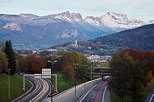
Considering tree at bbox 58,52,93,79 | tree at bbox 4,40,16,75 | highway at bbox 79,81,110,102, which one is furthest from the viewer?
tree at bbox 58,52,93,79

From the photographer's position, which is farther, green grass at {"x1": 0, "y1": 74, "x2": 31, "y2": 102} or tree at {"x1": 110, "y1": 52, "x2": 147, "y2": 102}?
green grass at {"x1": 0, "y1": 74, "x2": 31, "y2": 102}

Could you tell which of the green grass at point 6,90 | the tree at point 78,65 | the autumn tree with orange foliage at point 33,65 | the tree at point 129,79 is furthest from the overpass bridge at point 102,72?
the tree at point 129,79

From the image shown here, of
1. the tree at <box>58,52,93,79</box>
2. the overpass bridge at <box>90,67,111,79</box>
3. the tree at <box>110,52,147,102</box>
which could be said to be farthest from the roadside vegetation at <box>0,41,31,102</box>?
the overpass bridge at <box>90,67,111,79</box>

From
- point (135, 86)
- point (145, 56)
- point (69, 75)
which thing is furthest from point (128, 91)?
point (69, 75)

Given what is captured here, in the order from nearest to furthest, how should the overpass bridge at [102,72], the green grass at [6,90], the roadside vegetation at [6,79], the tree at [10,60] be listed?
the green grass at [6,90] → the roadside vegetation at [6,79] → the tree at [10,60] → the overpass bridge at [102,72]

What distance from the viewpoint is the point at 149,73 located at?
307 ft

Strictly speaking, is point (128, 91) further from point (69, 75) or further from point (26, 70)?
point (26, 70)

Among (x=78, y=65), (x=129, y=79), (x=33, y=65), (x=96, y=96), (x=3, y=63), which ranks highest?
(x=3, y=63)

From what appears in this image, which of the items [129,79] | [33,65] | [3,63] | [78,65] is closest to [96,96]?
[129,79]

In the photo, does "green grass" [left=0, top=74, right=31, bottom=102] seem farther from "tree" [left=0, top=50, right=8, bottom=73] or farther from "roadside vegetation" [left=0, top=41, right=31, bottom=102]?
"tree" [left=0, top=50, right=8, bottom=73]

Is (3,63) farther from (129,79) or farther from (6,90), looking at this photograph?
(129,79)

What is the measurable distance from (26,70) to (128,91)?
100.0m

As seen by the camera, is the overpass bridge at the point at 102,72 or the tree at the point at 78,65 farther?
the overpass bridge at the point at 102,72

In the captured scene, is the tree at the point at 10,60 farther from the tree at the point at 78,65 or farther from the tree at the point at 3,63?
the tree at the point at 78,65
